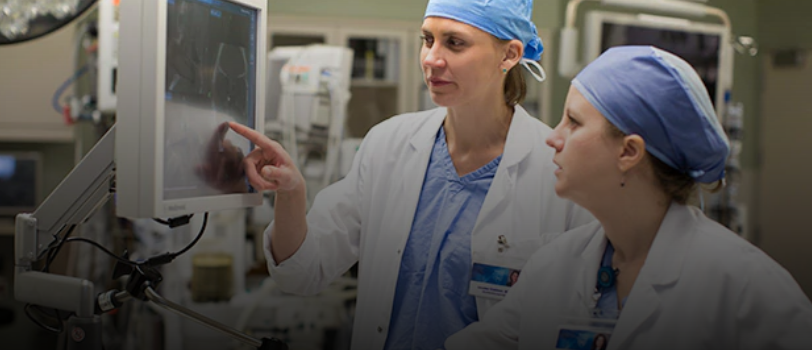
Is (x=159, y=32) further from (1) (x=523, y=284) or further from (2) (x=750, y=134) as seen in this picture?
(2) (x=750, y=134)

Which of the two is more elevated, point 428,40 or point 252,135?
point 428,40

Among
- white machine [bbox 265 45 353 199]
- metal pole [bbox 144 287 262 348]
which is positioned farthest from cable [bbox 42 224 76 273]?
white machine [bbox 265 45 353 199]

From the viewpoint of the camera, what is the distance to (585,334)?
3.99ft

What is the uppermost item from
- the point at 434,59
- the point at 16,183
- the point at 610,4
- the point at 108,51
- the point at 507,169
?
the point at 610,4

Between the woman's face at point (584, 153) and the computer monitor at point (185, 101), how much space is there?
1.98 ft

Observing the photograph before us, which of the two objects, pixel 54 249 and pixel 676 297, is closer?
pixel 676 297

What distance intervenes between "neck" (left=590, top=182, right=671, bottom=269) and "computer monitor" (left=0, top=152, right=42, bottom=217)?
338 cm

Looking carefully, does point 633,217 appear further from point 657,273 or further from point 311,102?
point 311,102

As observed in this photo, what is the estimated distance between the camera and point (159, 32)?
1100 millimetres

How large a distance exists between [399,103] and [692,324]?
187cm

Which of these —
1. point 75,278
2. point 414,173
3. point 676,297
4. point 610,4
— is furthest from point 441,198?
point 610,4

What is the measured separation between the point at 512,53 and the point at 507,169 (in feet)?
0.76

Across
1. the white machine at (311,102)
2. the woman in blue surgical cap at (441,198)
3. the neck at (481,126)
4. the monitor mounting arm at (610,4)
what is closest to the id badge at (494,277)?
the woman in blue surgical cap at (441,198)

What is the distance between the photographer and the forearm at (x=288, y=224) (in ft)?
4.58
